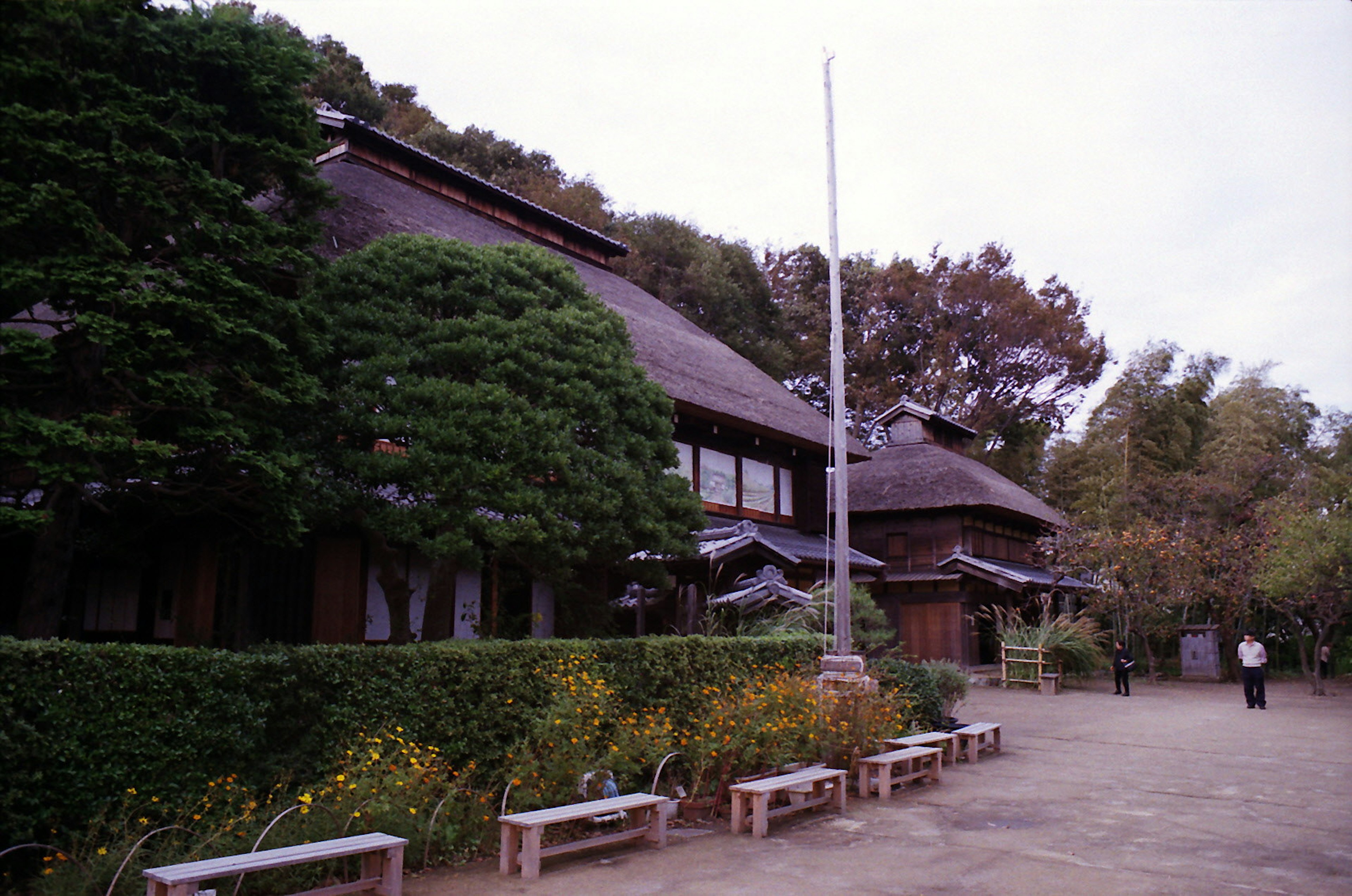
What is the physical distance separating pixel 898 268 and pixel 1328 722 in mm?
27508

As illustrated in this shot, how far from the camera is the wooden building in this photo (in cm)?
1243

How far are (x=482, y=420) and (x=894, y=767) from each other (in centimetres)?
602

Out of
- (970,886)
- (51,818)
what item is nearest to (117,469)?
(51,818)

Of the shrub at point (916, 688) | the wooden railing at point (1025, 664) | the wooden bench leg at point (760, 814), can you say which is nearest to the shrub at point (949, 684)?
the shrub at point (916, 688)

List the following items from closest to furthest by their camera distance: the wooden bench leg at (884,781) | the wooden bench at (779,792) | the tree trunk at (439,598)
→ the wooden bench at (779,792)
the wooden bench leg at (884,781)
the tree trunk at (439,598)

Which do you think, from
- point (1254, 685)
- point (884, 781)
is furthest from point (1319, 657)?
point (884, 781)

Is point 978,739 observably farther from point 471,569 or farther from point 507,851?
point 507,851

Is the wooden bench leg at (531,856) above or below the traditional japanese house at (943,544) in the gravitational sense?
below

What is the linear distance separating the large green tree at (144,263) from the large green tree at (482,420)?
84cm

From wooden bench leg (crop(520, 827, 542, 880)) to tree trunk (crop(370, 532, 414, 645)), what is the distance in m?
4.01

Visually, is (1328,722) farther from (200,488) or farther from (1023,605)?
(200,488)

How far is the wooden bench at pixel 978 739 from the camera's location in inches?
484

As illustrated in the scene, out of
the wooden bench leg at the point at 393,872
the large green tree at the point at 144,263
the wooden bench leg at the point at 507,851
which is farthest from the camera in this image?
the large green tree at the point at 144,263

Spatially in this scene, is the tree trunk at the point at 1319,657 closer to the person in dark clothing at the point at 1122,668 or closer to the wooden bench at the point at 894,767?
the person in dark clothing at the point at 1122,668
